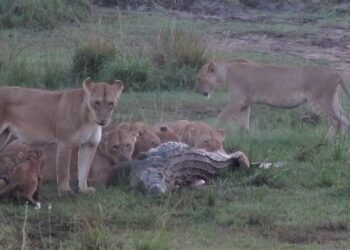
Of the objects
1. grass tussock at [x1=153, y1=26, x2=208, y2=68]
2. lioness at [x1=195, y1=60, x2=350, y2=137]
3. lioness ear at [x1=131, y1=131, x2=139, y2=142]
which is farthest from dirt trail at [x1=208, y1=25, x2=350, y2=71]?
lioness ear at [x1=131, y1=131, x2=139, y2=142]

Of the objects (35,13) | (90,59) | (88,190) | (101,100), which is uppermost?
(101,100)

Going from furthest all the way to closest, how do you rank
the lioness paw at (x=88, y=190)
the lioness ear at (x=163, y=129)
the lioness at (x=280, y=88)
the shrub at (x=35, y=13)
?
1. the shrub at (x=35, y=13)
2. the lioness at (x=280, y=88)
3. the lioness ear at (x=163, y=129)
4. the lioness paw at (x=88, y=190)

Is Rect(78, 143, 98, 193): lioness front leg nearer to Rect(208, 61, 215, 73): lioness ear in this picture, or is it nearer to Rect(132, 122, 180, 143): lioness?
Rect(132, 122, 180, 143): lioness

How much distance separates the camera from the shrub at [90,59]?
49.5 ft

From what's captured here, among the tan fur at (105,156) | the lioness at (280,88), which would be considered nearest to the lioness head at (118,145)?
the tan fur at (105,156)

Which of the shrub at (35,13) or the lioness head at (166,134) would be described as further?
the shrub at (35,13)

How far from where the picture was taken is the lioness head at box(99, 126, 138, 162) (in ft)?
32.0

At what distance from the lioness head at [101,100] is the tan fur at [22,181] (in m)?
0.62

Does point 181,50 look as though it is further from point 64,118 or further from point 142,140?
point 64,118

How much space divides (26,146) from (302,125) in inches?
173

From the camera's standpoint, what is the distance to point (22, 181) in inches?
341

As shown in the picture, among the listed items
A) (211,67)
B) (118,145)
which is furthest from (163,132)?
(211,67)

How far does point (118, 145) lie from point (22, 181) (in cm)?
129

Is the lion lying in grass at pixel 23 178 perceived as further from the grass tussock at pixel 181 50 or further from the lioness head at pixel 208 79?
the grass tussock at pixel 181 50
